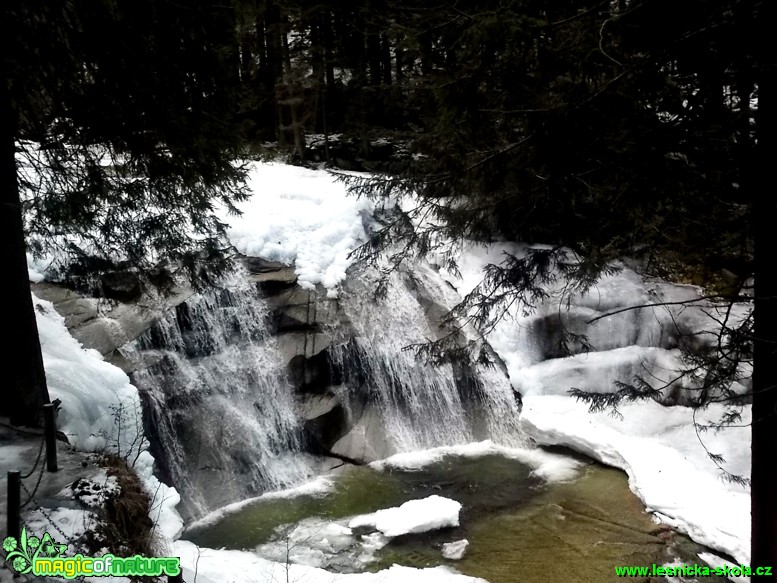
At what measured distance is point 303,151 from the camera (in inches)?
790

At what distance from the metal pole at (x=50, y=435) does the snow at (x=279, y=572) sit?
1.92 m

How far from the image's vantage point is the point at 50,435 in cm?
516

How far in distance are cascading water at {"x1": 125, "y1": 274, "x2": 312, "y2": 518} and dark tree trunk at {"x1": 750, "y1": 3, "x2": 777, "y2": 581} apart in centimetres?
735

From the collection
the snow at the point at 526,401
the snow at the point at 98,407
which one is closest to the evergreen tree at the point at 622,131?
the snow at the point at 526,401

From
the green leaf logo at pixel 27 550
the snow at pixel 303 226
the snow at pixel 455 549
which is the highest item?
the snow at pixel 303 226

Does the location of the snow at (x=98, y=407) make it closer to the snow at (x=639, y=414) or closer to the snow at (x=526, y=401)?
the snow at (x=526, y=401)

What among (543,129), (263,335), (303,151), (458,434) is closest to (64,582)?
(543,129)

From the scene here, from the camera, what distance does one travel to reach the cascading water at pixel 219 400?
9.71 metres

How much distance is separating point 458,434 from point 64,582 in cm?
879

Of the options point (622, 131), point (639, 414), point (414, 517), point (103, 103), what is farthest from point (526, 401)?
point (103, 103)

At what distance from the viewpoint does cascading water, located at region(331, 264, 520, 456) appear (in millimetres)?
11633

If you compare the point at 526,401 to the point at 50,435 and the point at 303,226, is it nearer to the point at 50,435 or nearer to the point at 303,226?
the point at 303,226

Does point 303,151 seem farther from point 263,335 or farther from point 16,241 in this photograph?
point 16,241

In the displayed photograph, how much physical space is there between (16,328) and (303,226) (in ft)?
26.8
